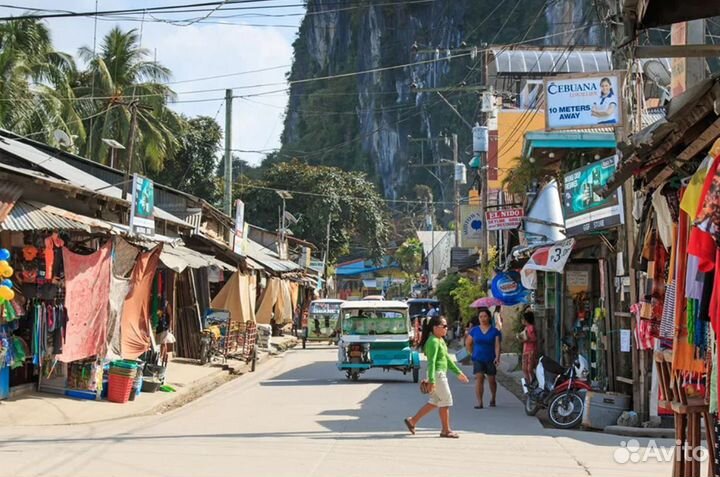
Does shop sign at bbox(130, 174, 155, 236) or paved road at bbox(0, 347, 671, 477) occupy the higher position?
shop sign at bbox(130, 174, 155, 236)

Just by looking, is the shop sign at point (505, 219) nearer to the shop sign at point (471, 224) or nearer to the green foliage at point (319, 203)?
the shop sign at point (471, 224)

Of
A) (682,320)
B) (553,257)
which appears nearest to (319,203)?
(553,257)

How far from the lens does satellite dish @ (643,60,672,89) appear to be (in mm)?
20000

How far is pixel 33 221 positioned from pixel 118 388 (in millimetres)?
4053

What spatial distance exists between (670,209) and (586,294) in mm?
13060

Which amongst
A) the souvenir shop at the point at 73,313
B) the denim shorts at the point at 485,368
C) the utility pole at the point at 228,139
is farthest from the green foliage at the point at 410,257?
the souvenir shop at the point at 73,313

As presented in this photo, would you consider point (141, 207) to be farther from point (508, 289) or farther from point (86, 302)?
point (508, 289)

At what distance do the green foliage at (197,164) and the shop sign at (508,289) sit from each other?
29.5m

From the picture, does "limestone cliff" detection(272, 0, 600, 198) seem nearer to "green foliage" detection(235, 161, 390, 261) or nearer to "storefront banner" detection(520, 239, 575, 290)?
"green foliage" detection(235, 161, 390, 261)

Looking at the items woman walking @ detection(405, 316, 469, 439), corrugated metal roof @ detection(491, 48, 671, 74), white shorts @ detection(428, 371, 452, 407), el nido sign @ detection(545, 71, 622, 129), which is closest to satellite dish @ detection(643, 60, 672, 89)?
el nido sign @ detection(545, 71, 622, 129)

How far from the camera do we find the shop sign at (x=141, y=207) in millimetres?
16378

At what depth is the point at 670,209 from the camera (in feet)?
24.5

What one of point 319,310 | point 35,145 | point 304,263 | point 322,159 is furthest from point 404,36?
point 35,145

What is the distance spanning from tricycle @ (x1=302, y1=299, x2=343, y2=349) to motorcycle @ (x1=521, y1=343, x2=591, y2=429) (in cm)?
2588
